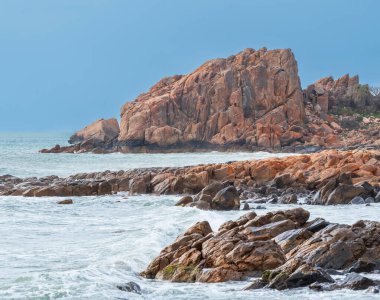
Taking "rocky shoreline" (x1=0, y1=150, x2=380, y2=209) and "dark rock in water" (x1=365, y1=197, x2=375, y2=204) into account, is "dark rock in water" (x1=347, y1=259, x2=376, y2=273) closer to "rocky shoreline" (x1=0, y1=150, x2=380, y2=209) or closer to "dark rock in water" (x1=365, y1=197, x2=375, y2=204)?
"rocky shoreline" (x1=0, y1=150, x2=380, y2=209)

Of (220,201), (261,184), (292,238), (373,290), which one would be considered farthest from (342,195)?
(373,290)

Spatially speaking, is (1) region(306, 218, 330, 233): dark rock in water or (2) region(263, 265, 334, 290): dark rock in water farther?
(1) region(306, 218, 330, 233): dark rock in water

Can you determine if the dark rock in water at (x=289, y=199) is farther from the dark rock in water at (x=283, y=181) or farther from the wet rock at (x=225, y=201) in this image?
the dark rock in water at (x=283, y=181)

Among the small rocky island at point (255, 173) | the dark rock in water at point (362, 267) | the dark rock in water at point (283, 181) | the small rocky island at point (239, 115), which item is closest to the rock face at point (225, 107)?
the small rocky island at point (239, 115)

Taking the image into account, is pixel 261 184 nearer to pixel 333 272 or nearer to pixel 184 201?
pixel 184 201

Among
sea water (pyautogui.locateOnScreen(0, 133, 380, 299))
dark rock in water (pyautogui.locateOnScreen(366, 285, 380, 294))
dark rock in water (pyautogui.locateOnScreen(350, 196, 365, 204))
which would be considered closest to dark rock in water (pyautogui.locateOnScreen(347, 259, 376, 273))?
dark rock in water (pyautogui.locateOnScreen(366, 285, 380, 294))

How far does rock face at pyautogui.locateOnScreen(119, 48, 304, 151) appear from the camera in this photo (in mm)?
100062

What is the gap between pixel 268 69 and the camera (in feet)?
346

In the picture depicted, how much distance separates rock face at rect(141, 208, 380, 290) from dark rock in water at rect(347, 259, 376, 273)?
6 cm

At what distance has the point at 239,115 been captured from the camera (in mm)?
100562

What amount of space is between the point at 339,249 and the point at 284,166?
28.4 meters

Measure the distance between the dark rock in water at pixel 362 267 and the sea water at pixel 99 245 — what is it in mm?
2170

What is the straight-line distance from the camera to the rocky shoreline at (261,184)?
32.4 metres

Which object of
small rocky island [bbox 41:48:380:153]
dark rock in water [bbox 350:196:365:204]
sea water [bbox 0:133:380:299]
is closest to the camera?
sea water [bbox 0:133:380:299]
